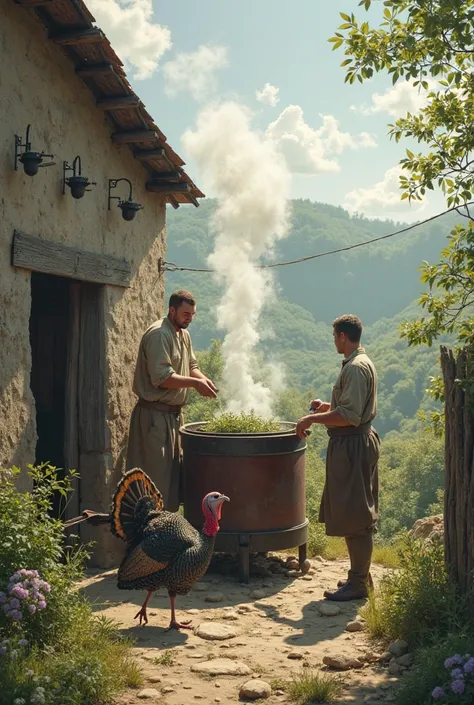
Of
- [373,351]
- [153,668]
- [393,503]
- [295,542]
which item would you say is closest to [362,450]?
[295,542]

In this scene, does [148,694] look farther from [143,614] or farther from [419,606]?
[419,606]

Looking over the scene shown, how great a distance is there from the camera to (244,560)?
7.36 meters

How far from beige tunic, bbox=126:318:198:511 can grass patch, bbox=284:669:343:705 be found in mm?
2999

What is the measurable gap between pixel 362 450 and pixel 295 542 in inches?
50.4

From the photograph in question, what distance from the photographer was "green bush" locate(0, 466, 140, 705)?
437 cm

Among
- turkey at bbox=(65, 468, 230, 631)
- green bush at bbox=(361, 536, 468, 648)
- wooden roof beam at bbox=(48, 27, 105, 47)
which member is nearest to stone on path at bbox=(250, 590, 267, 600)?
turkey at bbox=(65, 468, 230, 631)

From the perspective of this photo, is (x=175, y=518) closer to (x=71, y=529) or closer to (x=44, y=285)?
(x=71, y=529)

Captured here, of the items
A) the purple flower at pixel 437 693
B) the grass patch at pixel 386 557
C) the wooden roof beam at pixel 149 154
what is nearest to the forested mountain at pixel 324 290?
the grass patch at pixel 386 557

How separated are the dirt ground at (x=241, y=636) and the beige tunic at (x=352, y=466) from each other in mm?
676

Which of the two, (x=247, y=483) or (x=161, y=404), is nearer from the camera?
(x=247, y=483)

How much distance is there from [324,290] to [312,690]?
139054 millimetres

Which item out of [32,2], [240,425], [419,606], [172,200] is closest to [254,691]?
[419,606]

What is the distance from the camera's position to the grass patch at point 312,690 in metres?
4.70

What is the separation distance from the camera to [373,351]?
358ft
